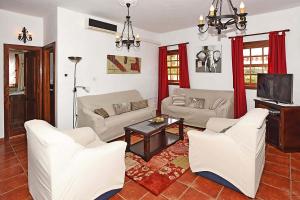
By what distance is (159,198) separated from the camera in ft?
6.71

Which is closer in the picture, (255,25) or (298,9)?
(298,9)

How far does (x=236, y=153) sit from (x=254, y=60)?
3345 mm

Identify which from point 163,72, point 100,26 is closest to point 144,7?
point 100,26

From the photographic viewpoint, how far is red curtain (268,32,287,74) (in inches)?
154

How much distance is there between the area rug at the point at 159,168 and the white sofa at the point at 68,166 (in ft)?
1.38

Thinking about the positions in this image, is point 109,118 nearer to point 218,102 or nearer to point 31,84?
point 31,84

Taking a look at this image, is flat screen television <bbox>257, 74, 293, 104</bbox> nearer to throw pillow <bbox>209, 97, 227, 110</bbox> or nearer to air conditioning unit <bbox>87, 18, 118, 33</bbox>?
throw pillow <bbox>209, 97, 227, 110</bbox>

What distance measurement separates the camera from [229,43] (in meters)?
4.79

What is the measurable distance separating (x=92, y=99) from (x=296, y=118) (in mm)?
3955

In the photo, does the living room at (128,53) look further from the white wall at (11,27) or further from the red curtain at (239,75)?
the red curtain at (239,75)

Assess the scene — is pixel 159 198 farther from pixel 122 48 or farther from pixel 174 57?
pixel 174 57

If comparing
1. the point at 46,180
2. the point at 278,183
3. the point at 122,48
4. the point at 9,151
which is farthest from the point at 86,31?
the point at 278,183

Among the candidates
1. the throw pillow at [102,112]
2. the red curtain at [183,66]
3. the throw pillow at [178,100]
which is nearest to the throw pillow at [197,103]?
the throw pillow at [178,100]

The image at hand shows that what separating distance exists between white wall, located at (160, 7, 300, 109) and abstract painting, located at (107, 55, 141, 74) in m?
1.42
